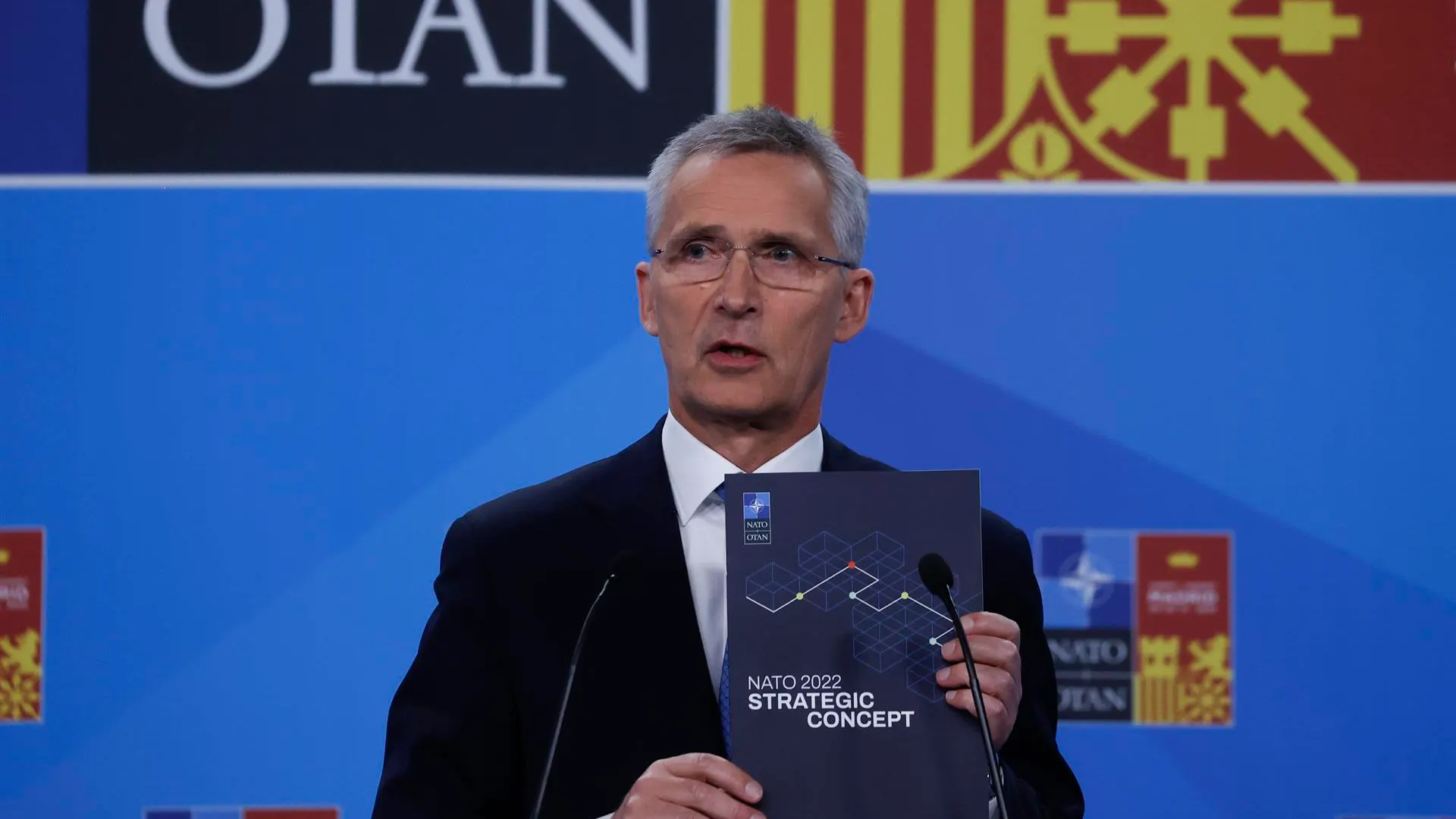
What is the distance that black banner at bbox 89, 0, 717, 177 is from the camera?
8.75ft

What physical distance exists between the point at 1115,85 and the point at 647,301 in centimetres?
132

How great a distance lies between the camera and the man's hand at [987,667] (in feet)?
4.25

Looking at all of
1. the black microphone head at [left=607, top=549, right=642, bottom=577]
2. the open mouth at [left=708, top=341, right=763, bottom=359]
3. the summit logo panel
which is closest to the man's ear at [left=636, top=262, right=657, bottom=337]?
the open mouth at [left=708, top=341, right=763, bottom=359]

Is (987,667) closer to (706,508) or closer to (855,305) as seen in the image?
(706,508)

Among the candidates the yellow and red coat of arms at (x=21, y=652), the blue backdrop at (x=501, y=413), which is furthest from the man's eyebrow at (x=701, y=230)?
the yellow and red coat of arms at (x=21, y=652)

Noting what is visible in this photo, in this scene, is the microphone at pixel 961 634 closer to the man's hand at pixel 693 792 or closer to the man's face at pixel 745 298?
the man's hand at pixel 693 792

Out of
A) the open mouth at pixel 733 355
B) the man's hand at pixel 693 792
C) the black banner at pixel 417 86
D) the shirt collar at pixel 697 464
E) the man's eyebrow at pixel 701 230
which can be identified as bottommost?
the man's hand at pixel 693 792

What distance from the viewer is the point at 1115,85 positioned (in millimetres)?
2643

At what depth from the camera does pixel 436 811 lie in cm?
146

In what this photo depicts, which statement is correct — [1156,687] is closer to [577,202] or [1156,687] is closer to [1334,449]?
[1334,449]

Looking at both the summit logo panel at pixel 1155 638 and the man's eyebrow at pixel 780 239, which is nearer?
the man's eyebrow at pixel 780 239

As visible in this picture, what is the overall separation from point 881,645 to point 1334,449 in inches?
64.7

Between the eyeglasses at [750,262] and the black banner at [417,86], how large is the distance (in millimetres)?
1066

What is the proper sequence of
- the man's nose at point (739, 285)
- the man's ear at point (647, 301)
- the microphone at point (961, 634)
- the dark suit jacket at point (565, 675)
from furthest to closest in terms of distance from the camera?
the man's ear at point (647, 301), the man's nose at point (739, 285), the dark suit jacket at point (565, 675), the microphone at point (961, 634)
